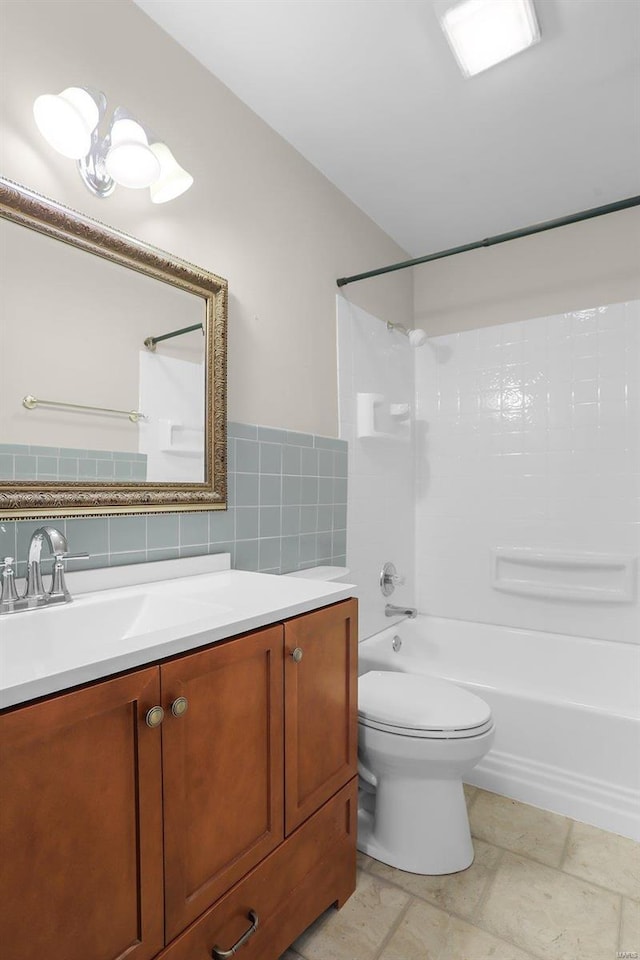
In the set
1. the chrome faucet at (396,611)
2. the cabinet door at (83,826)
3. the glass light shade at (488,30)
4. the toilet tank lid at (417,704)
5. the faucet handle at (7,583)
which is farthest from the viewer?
the chrome faucet at (396,611)

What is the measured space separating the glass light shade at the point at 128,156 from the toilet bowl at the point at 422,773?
1656mm

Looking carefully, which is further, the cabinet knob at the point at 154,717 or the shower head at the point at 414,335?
the shower head at the point at 414,335

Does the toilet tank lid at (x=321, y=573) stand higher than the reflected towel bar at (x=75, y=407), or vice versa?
the reflected towel bar at (x=75, y=407)

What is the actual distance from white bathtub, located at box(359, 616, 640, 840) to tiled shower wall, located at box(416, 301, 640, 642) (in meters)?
0.12

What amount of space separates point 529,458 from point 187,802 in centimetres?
227

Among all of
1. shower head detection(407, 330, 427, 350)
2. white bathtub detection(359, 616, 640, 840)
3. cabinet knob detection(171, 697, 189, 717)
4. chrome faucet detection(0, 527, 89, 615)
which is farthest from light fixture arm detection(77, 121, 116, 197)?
white bathtub detection(359, 616, 640, 840)

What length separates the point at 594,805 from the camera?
180cm

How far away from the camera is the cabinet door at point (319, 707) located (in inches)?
46.1

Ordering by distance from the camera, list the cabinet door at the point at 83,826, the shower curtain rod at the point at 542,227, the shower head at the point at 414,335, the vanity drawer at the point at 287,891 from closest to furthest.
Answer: the cabinet door at the point at 83,826 < the vanity drawer at the point at 287,891 < the shower curtain rod at the point at 542,227 < the shower head at the point at 414,335

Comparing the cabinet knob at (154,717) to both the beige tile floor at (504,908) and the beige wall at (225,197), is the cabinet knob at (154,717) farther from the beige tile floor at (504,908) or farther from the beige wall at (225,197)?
the beige wall at (225,197)

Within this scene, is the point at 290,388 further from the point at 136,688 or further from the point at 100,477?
the point at 136,688

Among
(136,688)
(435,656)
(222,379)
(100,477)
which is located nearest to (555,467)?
(435,656)

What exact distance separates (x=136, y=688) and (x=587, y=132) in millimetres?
2386

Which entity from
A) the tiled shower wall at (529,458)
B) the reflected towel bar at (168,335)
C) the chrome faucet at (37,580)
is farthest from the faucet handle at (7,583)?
the tiled shower wall at (529,458)
